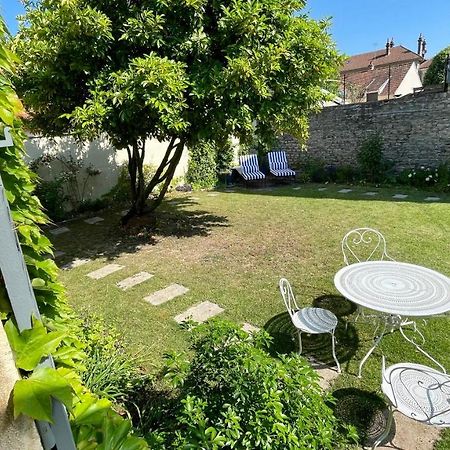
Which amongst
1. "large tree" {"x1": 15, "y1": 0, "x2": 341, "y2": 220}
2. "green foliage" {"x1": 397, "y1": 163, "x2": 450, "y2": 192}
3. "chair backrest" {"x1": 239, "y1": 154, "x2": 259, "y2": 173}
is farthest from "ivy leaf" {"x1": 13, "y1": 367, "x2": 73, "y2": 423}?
Answer: "chair backrest" {"x1": 239, "y1": 154, "x2": 259, "y2": 173}

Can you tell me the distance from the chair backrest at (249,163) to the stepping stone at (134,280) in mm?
7523

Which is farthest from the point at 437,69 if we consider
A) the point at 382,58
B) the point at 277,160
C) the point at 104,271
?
the point at 382,58

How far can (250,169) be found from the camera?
11.8 metres

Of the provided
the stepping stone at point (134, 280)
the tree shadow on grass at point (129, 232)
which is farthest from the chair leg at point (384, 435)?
the tree shadow on grass at point (129, 232)

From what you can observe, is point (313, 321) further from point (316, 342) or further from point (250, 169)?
point (250, 169)

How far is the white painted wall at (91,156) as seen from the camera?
7.75 m

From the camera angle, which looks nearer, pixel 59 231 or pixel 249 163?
pixel 59 231

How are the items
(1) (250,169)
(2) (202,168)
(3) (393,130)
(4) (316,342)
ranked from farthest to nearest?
(1) (250,169) < (2) (202,168) < (3) (393,130) < (4) (316,342)

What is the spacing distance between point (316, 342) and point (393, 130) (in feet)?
29.4

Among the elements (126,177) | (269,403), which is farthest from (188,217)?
(269,403)

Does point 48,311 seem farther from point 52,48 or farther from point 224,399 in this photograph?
point 52,48

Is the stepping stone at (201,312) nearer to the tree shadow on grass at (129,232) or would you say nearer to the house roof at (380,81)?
the tree shadow on grass at (129,232)

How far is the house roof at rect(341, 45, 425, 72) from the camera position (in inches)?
1082

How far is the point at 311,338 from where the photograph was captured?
332cm
